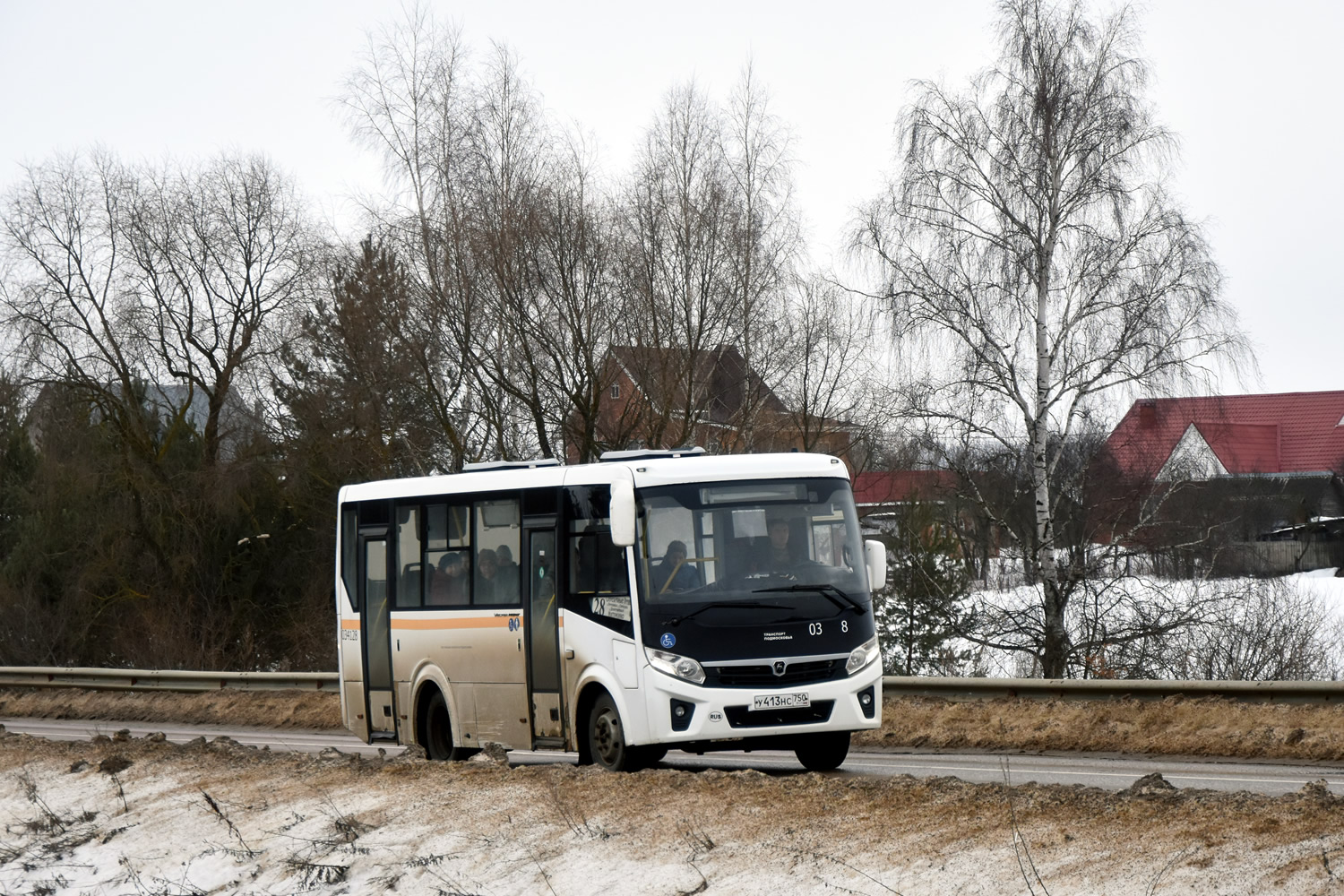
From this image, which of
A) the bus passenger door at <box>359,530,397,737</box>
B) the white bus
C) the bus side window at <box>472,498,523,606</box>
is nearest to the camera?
the white bus

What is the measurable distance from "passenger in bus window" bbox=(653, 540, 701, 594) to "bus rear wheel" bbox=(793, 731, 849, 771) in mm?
1566

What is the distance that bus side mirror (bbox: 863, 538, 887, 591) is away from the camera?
1293 centimetres

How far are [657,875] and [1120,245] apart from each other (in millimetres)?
20540

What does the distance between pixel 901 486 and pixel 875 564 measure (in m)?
26.9

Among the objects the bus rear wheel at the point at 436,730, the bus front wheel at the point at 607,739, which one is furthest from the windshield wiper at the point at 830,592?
the bus rear wheel at the point at 436,730

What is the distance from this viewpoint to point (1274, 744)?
1277 cm

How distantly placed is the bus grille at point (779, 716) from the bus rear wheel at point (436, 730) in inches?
155

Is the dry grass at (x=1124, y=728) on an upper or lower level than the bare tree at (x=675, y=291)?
lower

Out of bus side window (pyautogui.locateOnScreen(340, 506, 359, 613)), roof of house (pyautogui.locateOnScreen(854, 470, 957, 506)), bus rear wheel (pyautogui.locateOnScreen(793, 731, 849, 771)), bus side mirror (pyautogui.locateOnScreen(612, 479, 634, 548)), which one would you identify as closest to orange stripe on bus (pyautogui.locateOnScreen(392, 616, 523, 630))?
bus side window (pyautogui.locateOnScreen(340, 506, 359, 613))

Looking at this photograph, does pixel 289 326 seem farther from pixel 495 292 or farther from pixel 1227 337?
pixel 1227 337

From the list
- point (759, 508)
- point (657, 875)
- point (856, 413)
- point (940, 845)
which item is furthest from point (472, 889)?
point (856, 413)

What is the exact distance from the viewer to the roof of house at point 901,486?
1137 inches

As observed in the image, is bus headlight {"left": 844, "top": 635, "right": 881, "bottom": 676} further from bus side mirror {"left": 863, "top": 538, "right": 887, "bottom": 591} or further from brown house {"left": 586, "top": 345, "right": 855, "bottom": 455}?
brown house {"left": 586, "top": 345, "right": 855, "bottom": 455}

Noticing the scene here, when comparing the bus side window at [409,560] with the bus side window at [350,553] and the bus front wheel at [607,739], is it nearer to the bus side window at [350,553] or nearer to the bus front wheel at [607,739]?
the bus side window at [350,553]
